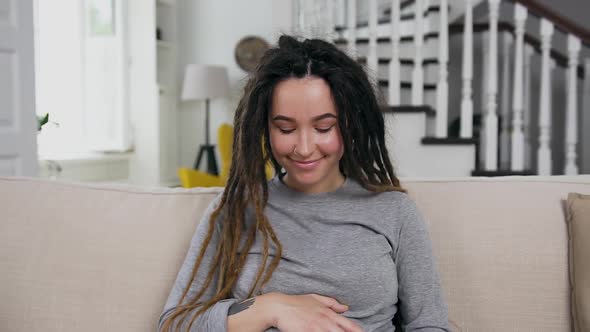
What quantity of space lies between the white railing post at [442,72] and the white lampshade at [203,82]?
199 cm

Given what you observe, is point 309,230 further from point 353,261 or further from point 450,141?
point 450,141

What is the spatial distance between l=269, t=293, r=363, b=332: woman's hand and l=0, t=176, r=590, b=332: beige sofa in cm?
28

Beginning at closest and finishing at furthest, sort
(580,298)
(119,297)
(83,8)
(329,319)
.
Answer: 1. (329,319)
2. (580,298)
3. (119,297)
4. (83,8)

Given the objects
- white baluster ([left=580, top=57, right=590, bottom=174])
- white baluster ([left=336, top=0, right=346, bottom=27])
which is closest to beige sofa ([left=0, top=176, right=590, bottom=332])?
white baluster ([left=580, top=57, right=590, bottom=174])

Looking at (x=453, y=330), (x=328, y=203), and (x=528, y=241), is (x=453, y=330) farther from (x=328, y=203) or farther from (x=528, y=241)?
(x=328, y=203)

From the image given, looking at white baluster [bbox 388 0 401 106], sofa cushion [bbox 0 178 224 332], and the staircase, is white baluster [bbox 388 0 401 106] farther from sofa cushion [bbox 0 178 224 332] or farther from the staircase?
sofa cushion [bbox 0 178 224 332]

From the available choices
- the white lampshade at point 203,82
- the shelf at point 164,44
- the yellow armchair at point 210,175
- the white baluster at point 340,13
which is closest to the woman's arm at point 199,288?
the yellow armchair at point 210,175

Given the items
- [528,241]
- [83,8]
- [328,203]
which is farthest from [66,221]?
[83,8]

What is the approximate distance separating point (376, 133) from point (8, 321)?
2.85 feet

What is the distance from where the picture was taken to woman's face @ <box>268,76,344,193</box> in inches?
42.6

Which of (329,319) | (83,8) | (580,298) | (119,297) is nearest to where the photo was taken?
(329,319)

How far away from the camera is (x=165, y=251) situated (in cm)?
129

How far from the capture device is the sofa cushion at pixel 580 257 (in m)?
1.14

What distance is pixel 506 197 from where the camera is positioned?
4.18ft
